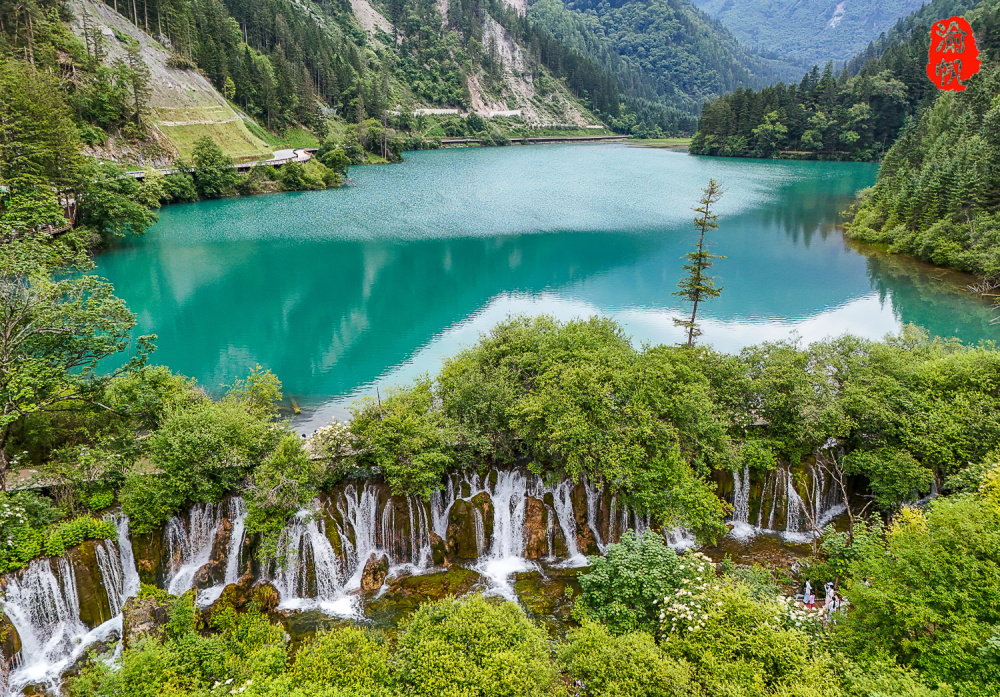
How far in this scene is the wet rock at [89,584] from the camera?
17938 mm

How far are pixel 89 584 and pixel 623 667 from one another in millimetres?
16732

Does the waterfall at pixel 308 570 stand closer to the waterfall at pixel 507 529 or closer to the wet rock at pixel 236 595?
the wet rock at pixel 236 595

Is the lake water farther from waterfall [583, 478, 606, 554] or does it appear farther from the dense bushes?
waterfall [583, 478, 606, 554]

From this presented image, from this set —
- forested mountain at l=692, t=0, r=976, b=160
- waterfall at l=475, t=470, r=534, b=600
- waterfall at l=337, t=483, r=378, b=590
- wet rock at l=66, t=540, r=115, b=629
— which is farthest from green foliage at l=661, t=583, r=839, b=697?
forested mountain at l=692, t=0, r=976, b=160

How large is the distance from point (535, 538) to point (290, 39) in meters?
148

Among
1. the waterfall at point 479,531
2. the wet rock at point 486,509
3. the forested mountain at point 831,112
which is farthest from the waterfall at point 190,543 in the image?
the forested mountain at point 831,112

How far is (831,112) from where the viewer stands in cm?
13512

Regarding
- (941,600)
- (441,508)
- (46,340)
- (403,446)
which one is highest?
(46,340)

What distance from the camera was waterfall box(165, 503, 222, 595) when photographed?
19.6 meters

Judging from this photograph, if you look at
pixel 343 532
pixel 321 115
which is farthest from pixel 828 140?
pixel 343 532

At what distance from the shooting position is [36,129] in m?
46.8

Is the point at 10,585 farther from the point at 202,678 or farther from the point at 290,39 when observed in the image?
the point at 290,39

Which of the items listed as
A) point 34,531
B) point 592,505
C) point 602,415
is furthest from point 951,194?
point 34,531

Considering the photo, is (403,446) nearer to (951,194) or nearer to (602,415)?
(602,415)
